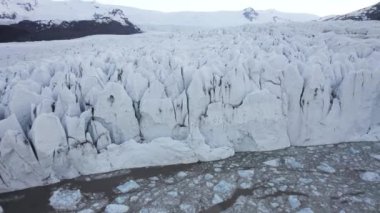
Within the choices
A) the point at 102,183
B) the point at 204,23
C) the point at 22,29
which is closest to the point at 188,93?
the point at 102,183

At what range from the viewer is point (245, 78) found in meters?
4.11

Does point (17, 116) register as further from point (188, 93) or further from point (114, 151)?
point (188, 93)

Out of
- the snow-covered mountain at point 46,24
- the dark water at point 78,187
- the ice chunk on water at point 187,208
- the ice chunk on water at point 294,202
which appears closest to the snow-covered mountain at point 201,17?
the snow-covered mountain at point 46,24

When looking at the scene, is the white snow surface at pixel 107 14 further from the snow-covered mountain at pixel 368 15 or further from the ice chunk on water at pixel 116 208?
the ice chunk on water at pixel 116 208

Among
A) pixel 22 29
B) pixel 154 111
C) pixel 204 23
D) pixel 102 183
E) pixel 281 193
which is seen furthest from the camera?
pixel 204 23

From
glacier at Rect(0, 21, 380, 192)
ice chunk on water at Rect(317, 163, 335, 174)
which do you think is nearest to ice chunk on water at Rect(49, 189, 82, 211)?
glacier at Rect(0, 21, 380, 192)

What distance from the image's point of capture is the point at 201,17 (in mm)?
39062

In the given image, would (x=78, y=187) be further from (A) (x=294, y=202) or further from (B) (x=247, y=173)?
(A) (x=294, y=202)

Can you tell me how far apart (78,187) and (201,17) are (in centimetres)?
3809

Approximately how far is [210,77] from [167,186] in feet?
5.25

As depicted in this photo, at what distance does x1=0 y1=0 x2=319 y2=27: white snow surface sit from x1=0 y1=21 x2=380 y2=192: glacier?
20226mm

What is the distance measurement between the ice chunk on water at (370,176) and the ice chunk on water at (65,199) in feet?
10.1

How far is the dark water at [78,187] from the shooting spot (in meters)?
2.96

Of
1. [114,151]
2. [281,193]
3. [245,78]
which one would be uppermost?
[245,78]
